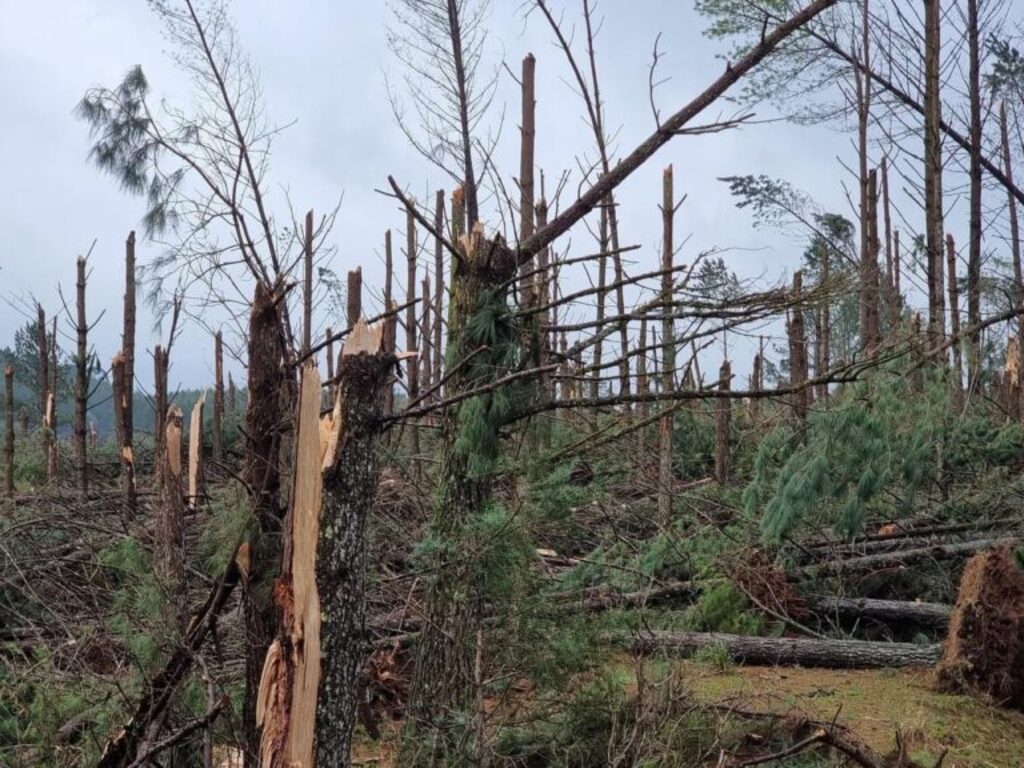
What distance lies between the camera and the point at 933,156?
10852mm

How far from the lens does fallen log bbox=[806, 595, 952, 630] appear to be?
732 cm

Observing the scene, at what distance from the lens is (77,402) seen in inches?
442

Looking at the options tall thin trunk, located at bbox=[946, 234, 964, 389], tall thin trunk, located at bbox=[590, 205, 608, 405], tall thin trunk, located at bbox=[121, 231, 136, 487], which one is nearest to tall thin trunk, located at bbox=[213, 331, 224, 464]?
tall thin trunk, located at bbox=[121, 231, 136, 487]

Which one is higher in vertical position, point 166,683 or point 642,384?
point 642,384

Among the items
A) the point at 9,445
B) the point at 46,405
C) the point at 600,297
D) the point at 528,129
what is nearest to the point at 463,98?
the point at 600,297

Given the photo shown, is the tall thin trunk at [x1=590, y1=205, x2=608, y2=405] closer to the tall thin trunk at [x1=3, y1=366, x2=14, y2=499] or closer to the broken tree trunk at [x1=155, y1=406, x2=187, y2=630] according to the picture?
the broken tree trunk at [x1=155, y1=406, x2=187, y2=630]

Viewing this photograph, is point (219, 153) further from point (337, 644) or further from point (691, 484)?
point (337, 644)

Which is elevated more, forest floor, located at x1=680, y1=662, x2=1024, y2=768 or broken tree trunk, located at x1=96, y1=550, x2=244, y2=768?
broken tree trunk, located at x1=96, y1=550, x2=244, y2=768

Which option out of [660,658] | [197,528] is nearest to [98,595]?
[197,528]

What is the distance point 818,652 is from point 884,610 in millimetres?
960

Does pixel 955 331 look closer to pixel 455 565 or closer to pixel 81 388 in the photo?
pixel 455 565

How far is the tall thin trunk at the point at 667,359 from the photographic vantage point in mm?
5320

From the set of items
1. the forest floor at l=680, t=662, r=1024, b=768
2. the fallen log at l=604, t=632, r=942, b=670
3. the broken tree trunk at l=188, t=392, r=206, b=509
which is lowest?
the forest floor at l=680, t=662, r=1024, b=768

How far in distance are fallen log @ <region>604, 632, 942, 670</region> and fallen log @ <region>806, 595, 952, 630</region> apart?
1.83 ft
